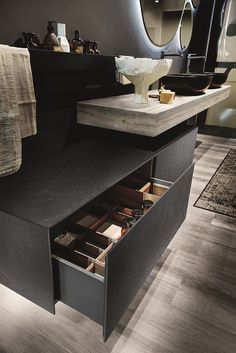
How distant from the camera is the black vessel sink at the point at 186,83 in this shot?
1865 millimetres

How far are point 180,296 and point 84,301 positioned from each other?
1.86 feet

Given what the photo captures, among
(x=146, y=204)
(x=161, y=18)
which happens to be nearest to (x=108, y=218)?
(x=146, y=204)

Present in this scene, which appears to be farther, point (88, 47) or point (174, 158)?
point (174, 158)

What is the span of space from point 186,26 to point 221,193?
6.32 ft

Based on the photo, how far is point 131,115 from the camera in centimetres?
137

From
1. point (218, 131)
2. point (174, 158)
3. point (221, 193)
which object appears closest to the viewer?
point (174, 158)

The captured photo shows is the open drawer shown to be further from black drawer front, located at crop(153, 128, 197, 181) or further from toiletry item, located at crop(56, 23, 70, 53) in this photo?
toiletry item, located at crop(56, 23, 70, 53)

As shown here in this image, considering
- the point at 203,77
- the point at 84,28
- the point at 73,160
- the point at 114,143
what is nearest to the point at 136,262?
the point at 73,160

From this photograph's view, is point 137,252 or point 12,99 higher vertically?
point 12,99

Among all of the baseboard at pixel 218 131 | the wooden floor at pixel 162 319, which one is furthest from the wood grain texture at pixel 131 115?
the baseboard at pixel 218 131

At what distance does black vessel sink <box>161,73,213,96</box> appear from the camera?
187cm

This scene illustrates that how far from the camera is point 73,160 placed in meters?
1.30

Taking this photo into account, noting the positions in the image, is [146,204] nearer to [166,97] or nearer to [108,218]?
[108,218]

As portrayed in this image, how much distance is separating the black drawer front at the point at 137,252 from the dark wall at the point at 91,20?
928mm
